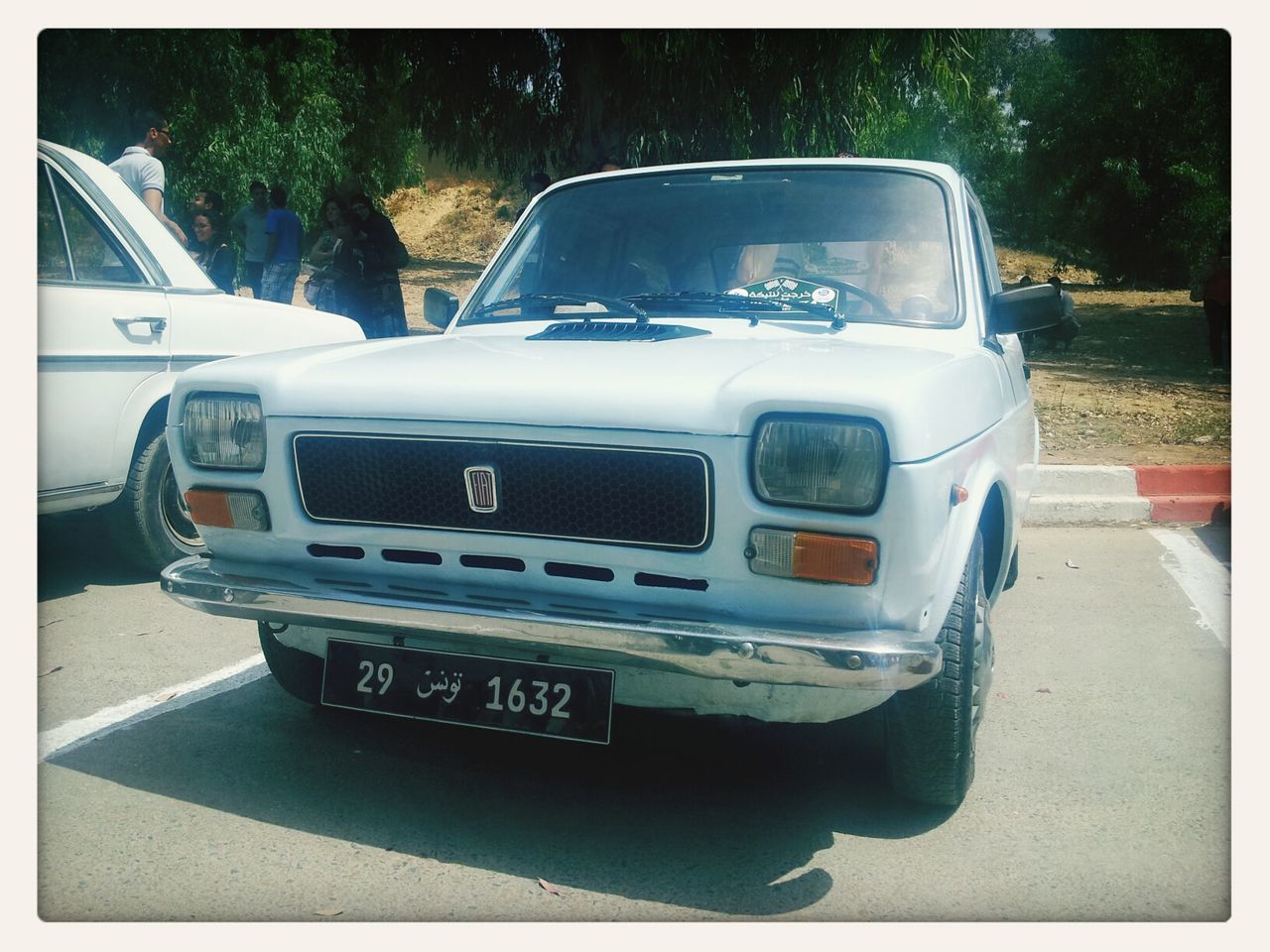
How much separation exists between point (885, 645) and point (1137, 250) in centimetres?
734

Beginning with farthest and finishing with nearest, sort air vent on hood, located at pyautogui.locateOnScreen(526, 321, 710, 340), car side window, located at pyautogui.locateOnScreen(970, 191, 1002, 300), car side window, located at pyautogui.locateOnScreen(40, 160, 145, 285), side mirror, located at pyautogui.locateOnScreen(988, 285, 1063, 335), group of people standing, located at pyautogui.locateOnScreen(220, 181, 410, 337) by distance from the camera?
group of people standing, located at pyautogui.locateOnScreen(220, 181, 410, 337), car side window, located at pyautogui.locateOnScreen(40, 160, 145, 285), car side window, located at pyautogui.locateOnScreen(970, 191, 1002, 300), side mirror, located at pyautogui.locateOnScreen(988, 285, 1063, 335), air vent on hood, located at pyautogui.locateOnScreen(526, 321, 710, 340)

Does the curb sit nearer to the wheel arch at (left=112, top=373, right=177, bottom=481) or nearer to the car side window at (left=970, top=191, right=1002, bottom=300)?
the car side window at (left=970, top=191, right=1002, bottom=300)

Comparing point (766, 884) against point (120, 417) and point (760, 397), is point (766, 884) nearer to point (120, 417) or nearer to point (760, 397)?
point (760, 397)

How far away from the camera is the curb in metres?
6.34

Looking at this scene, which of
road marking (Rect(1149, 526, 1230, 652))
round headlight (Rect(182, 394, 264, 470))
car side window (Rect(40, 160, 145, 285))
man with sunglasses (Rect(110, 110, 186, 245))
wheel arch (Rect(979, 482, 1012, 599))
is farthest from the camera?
man with sunglasses (Rect(110, 110, 186, 245))

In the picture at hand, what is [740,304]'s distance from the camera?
329cm

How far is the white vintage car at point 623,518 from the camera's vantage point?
7.39 ft

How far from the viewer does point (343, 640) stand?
2678 mm

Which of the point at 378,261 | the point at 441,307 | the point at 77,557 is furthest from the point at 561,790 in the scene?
the point at 378,261

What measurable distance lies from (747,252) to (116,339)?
2.45 m

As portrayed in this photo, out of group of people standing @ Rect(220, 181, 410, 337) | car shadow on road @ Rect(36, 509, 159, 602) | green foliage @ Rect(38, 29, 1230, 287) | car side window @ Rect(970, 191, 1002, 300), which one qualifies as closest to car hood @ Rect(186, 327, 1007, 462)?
car side window @ Rect(970, 191, 1002, 300)

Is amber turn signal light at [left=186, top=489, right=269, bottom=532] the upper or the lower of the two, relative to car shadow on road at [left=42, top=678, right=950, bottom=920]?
upper

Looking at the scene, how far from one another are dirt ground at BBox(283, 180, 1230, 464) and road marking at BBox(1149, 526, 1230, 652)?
4.44 feet

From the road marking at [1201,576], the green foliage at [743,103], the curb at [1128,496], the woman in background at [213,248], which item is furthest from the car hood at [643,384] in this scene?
the woman in background at [213,248]
